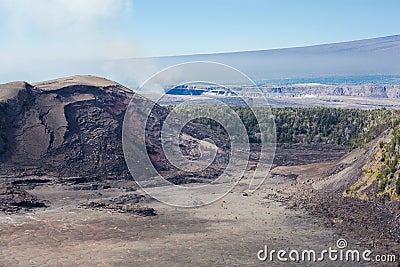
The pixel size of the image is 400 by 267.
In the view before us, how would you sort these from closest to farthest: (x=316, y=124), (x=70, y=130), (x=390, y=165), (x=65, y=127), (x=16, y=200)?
(x=16, y=200)
(x=390, y=165)
(x=65, y=127)
(x=70, y=130)
(x=316, y=124)

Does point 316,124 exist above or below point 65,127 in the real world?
above

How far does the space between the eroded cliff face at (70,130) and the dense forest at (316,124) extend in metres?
14.2

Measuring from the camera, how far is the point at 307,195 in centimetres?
3359

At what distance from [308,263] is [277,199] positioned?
1314 cm

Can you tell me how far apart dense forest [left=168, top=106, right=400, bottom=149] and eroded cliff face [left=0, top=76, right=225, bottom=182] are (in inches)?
559

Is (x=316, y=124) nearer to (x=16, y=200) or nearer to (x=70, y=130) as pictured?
(x=70, y=130)

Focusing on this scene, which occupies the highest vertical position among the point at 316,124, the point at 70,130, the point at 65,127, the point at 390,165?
the point at 316,124

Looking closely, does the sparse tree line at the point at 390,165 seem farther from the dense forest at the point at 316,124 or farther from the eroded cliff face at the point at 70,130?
the dense forest at the point at 316,124

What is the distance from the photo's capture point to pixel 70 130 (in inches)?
1702

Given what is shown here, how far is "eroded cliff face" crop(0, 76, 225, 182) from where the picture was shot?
39.9 metres

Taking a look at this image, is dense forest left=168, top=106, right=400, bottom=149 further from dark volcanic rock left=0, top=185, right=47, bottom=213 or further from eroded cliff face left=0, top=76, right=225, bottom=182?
dark volcanic rock left=0, top=185, right=47, bottom=213

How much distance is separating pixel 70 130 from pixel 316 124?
31.4m

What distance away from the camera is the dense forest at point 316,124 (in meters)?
59.9

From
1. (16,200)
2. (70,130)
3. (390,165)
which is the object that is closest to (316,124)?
(70,130)
